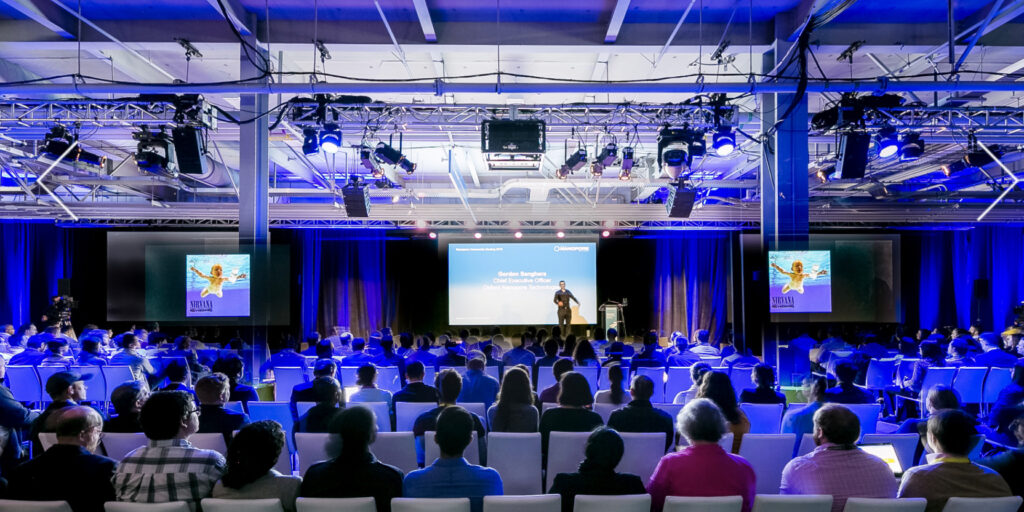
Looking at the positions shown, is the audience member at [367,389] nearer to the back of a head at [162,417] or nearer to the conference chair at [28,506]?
the back of a head at [162,417]

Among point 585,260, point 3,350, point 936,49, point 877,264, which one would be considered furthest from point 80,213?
point 877,264

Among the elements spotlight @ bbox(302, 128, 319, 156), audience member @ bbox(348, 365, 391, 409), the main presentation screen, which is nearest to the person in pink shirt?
audience member @ bbox(348, 365, 391, 409)

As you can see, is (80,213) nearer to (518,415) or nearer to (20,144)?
(20,144)

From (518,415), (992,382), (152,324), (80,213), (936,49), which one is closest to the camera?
(518,415)

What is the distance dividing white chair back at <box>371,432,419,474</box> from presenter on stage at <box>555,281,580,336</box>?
11.9 meters

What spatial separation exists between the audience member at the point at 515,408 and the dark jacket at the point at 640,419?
58cm

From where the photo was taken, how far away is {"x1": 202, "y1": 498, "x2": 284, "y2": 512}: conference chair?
262cm

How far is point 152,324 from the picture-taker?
1636 cm

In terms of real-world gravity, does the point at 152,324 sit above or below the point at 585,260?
below

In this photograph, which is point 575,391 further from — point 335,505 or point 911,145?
point 911,145

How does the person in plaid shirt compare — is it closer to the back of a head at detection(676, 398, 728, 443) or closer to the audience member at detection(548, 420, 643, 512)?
the audience member at detection(548, 420, 643, 512)

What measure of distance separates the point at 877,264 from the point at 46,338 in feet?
60.1

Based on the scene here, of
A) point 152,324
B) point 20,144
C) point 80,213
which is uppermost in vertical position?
point 20,144

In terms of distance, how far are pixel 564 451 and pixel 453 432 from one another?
1155 millimetres
